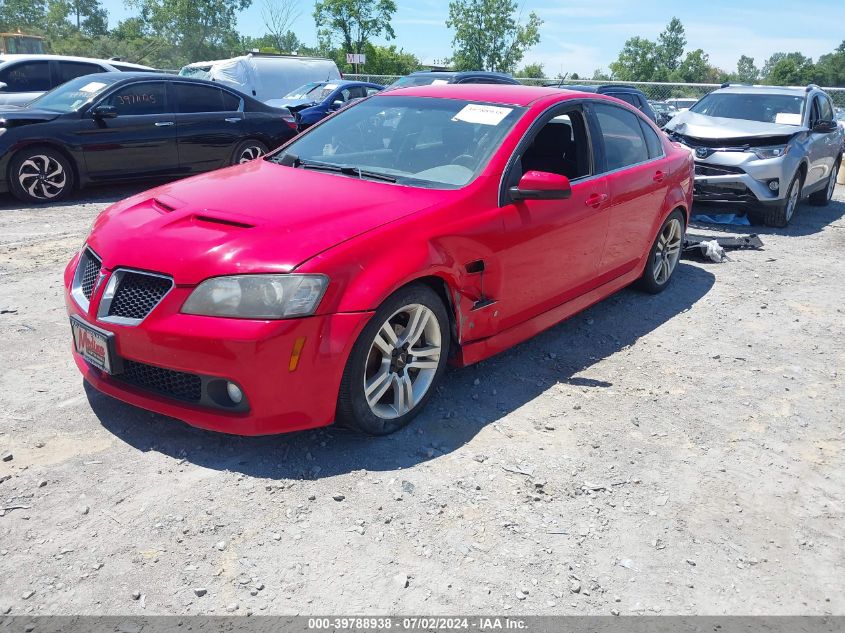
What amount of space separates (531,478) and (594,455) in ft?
1.36

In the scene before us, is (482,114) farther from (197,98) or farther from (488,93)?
(197,98)

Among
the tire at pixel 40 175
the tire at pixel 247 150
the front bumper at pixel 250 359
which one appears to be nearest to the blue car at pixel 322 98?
the tire at pixel 247 150

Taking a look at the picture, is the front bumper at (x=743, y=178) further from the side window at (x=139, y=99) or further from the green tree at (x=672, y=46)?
the green tree at (x=672, y=46)

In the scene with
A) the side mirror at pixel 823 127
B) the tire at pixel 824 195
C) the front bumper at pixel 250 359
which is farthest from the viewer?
the tire at pixel 824 195

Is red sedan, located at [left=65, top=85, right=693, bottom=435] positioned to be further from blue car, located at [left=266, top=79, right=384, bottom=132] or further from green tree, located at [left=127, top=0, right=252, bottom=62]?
green tree, located at [left=127, top=0, right=252, bottom=62]

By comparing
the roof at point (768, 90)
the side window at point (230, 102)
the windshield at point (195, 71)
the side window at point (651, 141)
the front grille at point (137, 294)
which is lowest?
the front grille at point (137, 294)

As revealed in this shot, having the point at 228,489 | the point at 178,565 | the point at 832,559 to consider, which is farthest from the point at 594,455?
the point at 178,565

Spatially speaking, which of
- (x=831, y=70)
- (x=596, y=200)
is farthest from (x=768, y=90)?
(x=831, y=70)

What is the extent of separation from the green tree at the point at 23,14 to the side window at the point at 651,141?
266 ft

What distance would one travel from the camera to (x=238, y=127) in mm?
10266

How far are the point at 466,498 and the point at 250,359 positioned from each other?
42.1 inches

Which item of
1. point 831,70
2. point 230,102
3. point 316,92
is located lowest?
point 230,102

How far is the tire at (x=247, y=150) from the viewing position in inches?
406

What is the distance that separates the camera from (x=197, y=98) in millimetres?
9961
